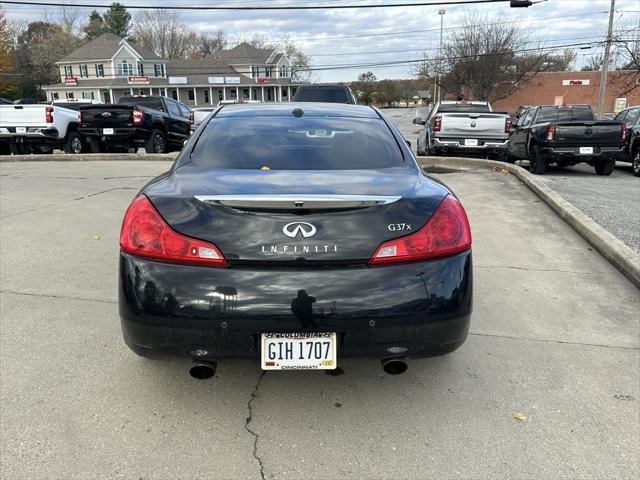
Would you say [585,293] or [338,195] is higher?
[338,195]

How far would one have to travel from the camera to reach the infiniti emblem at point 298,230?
2.48 m

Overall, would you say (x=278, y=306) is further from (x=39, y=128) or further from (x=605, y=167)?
(x=39, y=128)

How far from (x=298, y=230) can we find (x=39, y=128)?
1494 cm

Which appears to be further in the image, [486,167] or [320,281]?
[486,167]

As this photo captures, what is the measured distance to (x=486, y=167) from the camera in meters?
12.5

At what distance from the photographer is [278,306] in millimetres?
2447

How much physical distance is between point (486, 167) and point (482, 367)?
32.4 feet

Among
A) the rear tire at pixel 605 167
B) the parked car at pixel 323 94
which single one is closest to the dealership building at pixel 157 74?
the parked car at pixel 323 94

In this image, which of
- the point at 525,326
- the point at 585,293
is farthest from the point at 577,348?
the point at 585,293

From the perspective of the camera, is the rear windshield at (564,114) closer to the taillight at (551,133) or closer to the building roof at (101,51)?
the taillight at (551,133)

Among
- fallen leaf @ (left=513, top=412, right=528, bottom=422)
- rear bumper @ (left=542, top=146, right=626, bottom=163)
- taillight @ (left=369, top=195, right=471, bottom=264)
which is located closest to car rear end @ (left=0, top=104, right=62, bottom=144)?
rear bumper @ (left=542, top=146, right=626, bottom=163)

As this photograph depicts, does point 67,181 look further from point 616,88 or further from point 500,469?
point 616,88

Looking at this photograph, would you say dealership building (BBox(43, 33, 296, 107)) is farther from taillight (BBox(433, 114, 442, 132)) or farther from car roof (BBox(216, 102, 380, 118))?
car roof (BBox(216, 102, 380, 118))

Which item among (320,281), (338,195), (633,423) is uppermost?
(338,195)
